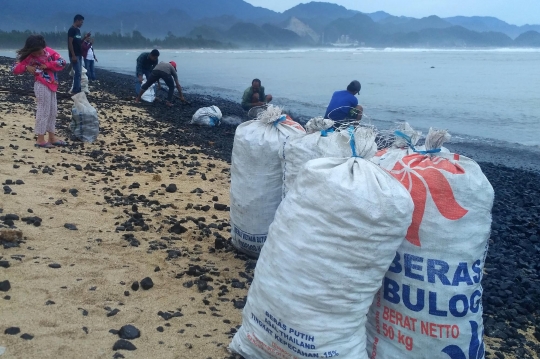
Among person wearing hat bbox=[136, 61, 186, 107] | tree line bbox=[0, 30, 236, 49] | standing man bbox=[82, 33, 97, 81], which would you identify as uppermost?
tree line bbox=[0, 30, 236, 49]

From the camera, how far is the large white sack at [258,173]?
374 cm

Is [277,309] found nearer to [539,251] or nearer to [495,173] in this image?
[539,251]

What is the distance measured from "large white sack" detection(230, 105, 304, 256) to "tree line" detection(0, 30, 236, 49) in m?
77.4

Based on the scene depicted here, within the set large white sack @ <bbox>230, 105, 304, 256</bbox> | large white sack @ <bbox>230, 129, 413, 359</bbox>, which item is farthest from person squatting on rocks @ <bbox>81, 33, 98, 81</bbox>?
large white sack @ <bbox>230, 129, 413, 359</bbox>

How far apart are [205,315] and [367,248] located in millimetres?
1247

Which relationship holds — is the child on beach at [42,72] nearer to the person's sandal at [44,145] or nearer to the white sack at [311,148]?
the person's sandal at [44,145]

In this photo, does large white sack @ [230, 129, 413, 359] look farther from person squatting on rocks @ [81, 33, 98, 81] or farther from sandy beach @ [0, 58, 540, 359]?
person squatting on rocks @ [81, 33, 98, 81]

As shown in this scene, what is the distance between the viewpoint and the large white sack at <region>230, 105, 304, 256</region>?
374 cm

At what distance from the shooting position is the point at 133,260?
3.77m

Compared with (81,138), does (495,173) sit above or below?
below

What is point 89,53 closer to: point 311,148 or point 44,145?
point 44,145

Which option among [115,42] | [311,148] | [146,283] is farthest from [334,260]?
[115,42]

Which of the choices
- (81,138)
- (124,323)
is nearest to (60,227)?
(124,323)

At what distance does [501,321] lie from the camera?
11.5ft
